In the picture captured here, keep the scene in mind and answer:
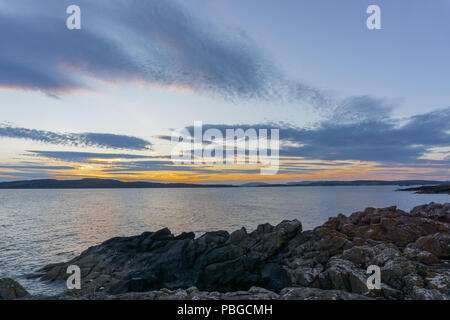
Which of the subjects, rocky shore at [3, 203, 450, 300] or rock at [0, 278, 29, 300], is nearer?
rocky shore at [3, 203, 450, 300]

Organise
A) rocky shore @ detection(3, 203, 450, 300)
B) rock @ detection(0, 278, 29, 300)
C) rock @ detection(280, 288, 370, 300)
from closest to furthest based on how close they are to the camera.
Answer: rock @ detection(280, 288, 370, 300), rocky shore @ detection(3, 203, 450, 300), rock @ detection(0, 278, 29, 300)

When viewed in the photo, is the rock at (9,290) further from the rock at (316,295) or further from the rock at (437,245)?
the rock at (437,245)

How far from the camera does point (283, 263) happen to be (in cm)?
2186

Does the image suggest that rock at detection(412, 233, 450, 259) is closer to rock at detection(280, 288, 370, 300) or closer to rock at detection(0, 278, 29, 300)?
rock at detection(280, 288, 370, 300)

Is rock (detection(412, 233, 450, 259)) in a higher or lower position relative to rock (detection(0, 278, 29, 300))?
higher

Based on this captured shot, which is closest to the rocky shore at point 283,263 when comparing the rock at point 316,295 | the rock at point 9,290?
the rock at point 316,295

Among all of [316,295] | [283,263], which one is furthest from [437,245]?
[316,295]

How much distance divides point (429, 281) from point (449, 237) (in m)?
7.22

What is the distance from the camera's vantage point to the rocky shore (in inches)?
473

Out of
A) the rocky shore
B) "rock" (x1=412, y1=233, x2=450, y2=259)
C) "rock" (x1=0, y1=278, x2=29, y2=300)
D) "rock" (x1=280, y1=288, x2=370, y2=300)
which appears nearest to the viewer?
"rock" (x1=280, y1=288, x2=370, y2=300)

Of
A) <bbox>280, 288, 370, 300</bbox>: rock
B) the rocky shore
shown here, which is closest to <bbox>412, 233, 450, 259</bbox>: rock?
the rocky shore

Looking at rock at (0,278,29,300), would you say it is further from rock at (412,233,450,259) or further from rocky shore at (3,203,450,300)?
rock at (412,233,450,259)

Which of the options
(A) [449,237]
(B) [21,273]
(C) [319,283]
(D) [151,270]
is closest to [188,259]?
(D) [151,270]
